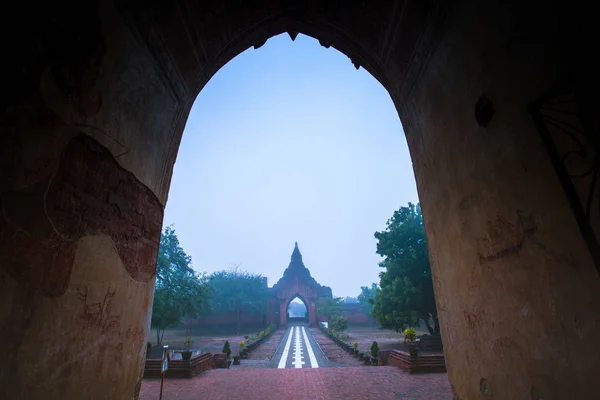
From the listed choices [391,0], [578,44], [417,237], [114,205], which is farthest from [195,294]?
[578,44]

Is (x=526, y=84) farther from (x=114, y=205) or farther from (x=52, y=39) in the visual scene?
(x=114, y=205)

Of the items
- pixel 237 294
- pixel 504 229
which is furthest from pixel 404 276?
pixel 237 294

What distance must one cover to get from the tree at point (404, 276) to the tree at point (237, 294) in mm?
21029

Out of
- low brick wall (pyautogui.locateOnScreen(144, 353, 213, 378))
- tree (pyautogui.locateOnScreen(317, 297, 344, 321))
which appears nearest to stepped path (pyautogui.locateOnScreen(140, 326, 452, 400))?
low brick wall (pyautogui.locateOnScreen(144, 353, 213, 378))

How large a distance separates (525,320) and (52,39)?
3.55 m

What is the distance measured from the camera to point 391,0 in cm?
326

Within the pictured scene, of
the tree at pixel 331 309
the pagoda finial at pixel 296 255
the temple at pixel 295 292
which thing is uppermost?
the pagoda finial at pixel 296 255

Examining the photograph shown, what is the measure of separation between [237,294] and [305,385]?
27.6m

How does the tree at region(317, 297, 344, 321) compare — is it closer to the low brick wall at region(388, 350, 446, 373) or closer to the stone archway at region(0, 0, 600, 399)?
the low brick wall at region(388, 350, 446, 373)

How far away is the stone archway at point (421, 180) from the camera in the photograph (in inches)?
60.6

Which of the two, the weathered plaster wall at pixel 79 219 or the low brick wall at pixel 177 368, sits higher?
the weathered plaster wall at pixel 79 219

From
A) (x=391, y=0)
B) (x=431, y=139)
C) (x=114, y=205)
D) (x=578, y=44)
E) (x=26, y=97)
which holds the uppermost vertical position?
(x=391, y=0)

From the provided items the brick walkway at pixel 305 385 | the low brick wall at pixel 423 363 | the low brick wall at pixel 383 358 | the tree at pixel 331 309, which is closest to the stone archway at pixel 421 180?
the brick walkway at pixel 305 385

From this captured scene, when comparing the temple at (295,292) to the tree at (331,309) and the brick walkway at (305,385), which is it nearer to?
the tree at (331,309)
